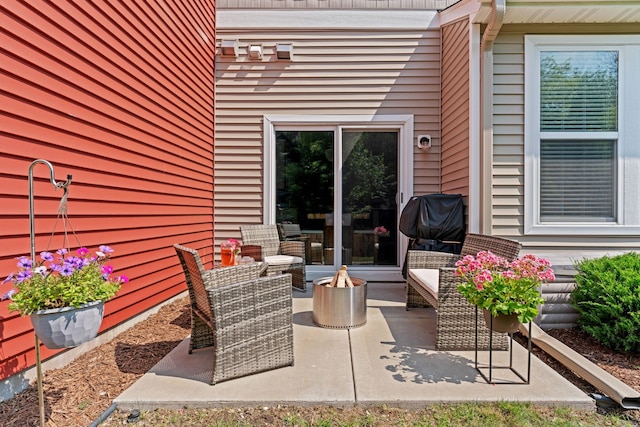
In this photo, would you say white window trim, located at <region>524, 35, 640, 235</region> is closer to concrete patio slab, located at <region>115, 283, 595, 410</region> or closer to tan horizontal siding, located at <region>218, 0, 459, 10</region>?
concrete patio slab, located at <region>115, 283, 595, 410</region>

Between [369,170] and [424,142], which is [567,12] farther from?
[369,170]

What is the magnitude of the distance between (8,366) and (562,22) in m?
5.16

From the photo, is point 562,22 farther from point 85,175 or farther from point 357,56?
point 85,175

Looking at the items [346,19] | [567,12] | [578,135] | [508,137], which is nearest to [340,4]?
[346,19]

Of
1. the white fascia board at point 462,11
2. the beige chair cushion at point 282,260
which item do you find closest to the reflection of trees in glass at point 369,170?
the beige chair cushion at point 282,260

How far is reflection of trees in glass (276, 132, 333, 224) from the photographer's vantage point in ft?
16.8

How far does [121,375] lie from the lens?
7.74 feet

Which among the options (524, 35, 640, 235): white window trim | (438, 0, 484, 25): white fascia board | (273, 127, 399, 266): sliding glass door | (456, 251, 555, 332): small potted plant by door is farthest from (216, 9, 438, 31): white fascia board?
(456, 251, 555, 332): small potted plant by door

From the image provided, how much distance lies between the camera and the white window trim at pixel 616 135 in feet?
11.6

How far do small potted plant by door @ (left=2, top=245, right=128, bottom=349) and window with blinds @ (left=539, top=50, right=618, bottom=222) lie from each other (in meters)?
3.87

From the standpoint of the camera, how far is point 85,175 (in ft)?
8.74

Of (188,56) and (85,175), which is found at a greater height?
(188,56)

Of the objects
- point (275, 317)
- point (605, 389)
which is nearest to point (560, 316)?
point (605, 389)

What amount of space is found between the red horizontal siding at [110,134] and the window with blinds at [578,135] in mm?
3832
